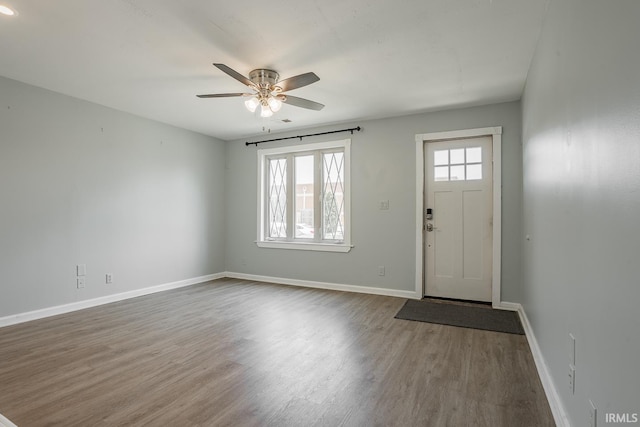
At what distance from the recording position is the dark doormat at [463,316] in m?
3.39

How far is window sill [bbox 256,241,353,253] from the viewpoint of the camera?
5.07 meters

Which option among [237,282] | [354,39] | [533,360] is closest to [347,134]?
[354,39]

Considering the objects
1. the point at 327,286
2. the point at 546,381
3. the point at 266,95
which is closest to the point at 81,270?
the point at 266,95

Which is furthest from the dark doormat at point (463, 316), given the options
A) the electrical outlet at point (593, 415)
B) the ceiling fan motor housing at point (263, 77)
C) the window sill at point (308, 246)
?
the ceiling fan motor housing at point (263, 77)

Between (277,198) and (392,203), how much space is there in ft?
7.09

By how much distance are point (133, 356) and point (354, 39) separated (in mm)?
3184

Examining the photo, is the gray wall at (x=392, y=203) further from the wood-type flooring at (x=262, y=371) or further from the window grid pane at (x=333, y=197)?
the wood-type flooring at (x=262, y=371)

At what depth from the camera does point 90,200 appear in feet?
13.6

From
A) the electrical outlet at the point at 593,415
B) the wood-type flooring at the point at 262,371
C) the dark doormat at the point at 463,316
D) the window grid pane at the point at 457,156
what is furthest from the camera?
the window grid pane at the point at 457,156

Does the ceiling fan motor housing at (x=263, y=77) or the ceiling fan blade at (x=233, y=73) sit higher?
the ceiling fan motor housing at (x=263, y=77)

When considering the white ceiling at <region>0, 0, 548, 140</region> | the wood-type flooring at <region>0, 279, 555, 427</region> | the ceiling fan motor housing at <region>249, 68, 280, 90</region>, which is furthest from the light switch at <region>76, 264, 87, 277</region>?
the ceiling fan motor housing at <region>249, 68, 280, 90</region>

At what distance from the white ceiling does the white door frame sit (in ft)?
1.36

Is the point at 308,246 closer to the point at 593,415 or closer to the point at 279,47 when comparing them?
the point at 279,47

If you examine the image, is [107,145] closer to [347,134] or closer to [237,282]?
[237,282]
